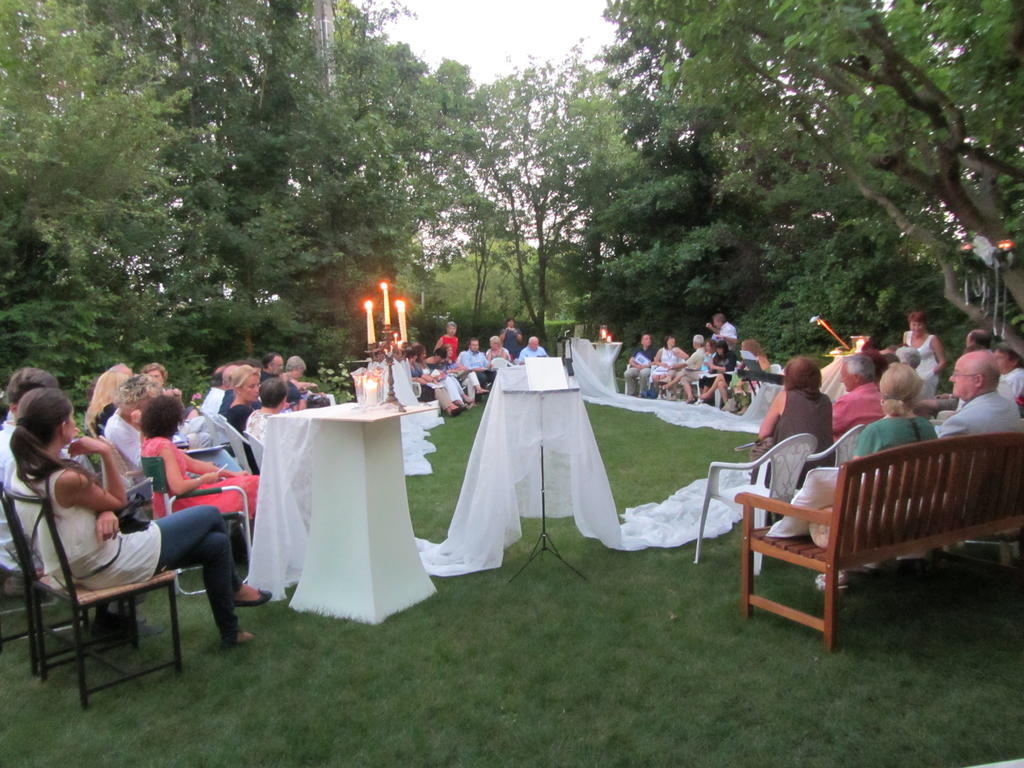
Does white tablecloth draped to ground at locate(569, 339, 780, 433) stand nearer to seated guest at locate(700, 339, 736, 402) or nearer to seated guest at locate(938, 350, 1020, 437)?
seated guest at locate(700, 339, 736, 402)

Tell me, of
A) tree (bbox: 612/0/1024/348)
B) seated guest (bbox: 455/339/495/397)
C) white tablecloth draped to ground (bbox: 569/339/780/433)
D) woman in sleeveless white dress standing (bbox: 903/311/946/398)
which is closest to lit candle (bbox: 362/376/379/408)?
tree (bbox: 612/0/1024/348)

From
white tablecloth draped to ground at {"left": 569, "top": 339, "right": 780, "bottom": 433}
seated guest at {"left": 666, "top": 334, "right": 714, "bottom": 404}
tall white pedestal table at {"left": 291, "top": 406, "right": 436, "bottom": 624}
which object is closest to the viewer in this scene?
tall white pedestal table at {"left": 291, "top": 406, "right": 436, "bottom": 624}

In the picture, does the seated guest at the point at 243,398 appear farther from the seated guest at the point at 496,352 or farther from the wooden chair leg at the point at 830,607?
the seated guest at the point at 496,352

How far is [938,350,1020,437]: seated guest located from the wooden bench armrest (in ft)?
3.38

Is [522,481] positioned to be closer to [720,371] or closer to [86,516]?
[86,516]

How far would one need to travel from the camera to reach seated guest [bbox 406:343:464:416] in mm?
10930

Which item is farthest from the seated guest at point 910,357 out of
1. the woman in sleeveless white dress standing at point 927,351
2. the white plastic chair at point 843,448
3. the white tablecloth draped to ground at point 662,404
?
the white plastic chair at point 843,448

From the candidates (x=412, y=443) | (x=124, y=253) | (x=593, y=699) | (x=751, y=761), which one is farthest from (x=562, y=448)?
(x=124, y=253)

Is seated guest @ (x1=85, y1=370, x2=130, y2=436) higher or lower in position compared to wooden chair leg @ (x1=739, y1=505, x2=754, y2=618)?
higher

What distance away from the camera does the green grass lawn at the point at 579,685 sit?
2498 mm

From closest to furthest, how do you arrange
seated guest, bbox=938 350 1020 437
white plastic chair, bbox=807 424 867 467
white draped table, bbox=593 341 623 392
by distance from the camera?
seated guest, bbox=938 350 1020 437 → white plastic chair, bbox=807 424 867 467 → white draped table, bbox=593 341 623 392

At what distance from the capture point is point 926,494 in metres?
3.25

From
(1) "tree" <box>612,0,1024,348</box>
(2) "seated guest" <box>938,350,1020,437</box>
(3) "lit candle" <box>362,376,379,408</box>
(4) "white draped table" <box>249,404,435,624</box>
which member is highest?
(1) "tree" <box>612,0,1024,348</box>

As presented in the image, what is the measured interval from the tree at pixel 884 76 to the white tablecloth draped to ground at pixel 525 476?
2557 millimetres
